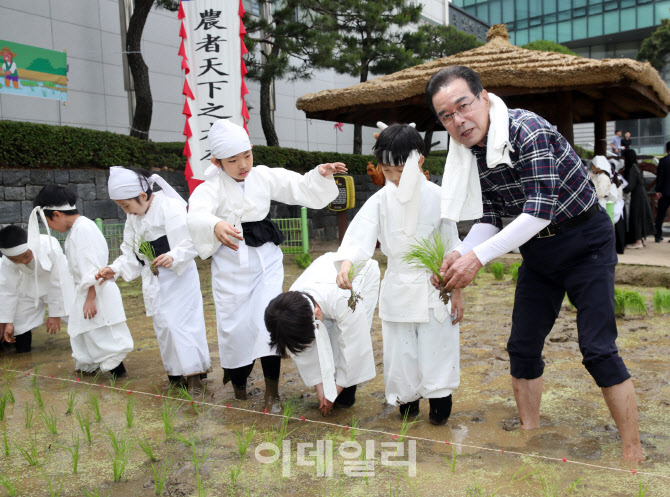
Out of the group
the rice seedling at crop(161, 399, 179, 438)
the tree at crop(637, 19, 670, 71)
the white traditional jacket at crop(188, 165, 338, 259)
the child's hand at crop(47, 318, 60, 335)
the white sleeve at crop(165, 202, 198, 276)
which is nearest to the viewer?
the rice seedling at crop(161, 399, 179, 438)

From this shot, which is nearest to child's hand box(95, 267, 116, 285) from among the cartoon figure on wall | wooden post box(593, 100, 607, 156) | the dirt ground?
the dirt ground

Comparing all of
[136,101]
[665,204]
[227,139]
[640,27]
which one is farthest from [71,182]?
[640,27]

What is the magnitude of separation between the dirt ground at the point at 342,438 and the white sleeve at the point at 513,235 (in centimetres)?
90

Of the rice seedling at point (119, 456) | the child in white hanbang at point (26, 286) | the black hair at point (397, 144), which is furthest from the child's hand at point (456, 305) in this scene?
the child in white hanbang at point (26, 286)

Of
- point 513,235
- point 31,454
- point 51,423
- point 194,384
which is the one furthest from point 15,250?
point 513,235

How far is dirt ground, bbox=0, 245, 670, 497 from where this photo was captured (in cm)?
245

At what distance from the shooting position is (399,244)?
319 cm

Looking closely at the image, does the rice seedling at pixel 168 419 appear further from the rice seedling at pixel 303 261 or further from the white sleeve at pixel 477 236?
the rice seedling at pixel 303 261

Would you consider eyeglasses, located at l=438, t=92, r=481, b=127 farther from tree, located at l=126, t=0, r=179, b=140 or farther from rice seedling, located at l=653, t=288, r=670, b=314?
tree, located at l=126, t=0, r=179, b=140

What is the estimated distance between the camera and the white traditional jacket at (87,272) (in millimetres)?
4402

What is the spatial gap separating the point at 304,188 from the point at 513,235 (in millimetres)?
1707

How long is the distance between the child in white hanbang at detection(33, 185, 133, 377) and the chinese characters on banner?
386 cm

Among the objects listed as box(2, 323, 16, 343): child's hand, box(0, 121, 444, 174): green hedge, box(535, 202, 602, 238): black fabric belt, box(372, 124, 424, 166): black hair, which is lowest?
box(2, 323, 16, 343): child's hand

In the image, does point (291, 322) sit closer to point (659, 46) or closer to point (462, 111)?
point (462, 111)
